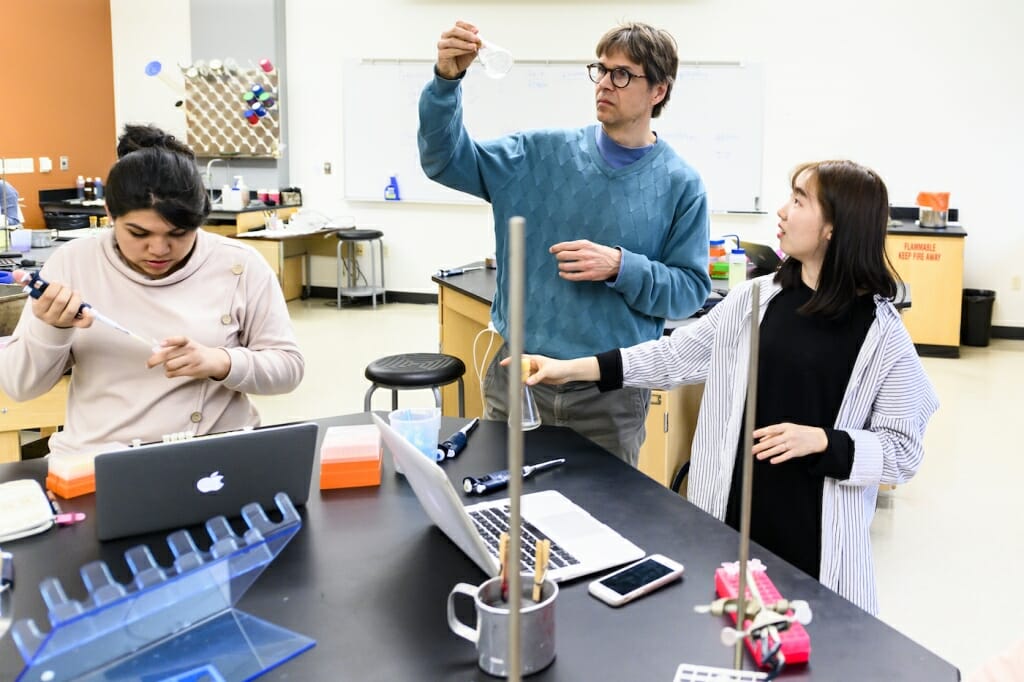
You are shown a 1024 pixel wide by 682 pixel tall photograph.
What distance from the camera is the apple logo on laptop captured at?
1367mm

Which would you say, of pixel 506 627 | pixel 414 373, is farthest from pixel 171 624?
pixel 414 373

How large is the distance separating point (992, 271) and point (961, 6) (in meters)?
1.82

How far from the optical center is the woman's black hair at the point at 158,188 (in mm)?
1731

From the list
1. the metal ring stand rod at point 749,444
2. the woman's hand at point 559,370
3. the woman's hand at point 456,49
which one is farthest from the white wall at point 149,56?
the metal ring stand rod at point 749,444

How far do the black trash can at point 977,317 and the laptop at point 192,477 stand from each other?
5.96m

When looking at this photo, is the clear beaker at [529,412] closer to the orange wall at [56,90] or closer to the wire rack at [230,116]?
the wire rack at [230,116]

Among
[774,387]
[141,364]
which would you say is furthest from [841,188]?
[141,364]

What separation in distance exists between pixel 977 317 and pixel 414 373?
483 centimetres

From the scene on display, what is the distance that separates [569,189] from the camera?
216 cm

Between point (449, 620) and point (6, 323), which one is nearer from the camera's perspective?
point (449, 620)

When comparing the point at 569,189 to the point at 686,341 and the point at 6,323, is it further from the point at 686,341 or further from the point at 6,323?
the point at 6,323

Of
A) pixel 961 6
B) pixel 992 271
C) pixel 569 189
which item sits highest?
pixel 961 6

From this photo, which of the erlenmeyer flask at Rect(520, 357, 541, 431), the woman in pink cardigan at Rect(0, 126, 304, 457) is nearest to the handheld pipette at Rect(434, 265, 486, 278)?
the erlenmeyer flask at Rect(520, 357, 541, 431)

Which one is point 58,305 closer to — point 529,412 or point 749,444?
point 529,412
